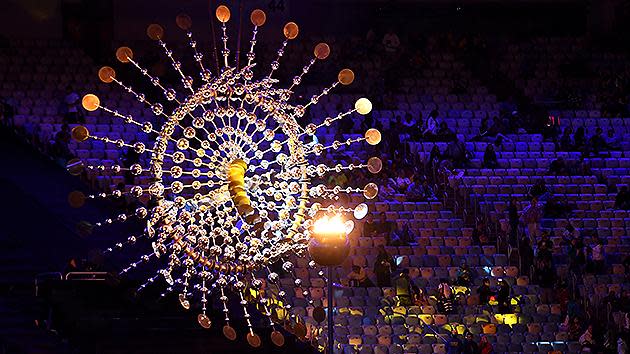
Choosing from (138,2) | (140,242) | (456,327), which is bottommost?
(456,327)

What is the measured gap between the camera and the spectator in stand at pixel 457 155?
22188 mm

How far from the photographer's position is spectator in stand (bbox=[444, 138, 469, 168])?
22188mm

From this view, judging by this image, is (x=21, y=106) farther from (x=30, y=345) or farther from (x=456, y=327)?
(x=456, y=327)

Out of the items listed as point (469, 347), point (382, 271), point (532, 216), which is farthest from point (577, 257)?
point (469, 347)

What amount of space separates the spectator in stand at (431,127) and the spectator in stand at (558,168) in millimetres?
1947

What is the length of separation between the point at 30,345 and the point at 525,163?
29.0ft

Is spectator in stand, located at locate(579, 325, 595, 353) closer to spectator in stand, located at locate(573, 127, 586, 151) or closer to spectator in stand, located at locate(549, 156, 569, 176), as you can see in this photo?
spectator in stand, located at locate(549, 156, 569, 176)

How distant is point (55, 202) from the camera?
65.1 feet

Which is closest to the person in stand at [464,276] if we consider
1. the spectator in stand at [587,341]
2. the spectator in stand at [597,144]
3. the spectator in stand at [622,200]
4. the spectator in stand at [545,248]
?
A: the spectator in stand at [545,248]

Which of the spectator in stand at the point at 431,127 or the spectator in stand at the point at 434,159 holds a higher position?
the spectator in stand at the point at 431,127

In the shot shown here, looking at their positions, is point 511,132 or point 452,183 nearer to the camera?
point 452,183

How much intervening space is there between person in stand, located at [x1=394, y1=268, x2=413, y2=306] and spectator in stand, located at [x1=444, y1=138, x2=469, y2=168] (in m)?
3.63

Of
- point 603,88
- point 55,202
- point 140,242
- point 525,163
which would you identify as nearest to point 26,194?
point 55,202

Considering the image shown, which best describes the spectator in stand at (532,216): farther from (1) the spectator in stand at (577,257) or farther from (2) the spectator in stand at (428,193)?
(2) the spectator in stand at (428,193)
